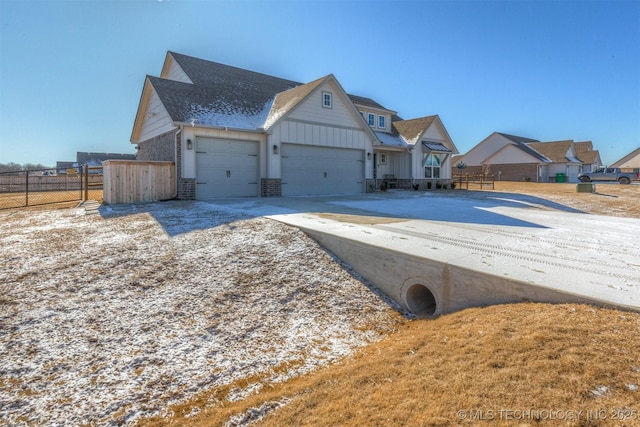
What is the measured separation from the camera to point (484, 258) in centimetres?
448

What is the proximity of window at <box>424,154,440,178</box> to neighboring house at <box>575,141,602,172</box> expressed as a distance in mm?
35801

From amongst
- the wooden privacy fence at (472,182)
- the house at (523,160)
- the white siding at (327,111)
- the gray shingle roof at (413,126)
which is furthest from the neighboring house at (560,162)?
the white siding at (327,111)

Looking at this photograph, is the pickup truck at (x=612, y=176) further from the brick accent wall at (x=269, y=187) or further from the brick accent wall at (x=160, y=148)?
the brick accent wall at (x=160, y=148)

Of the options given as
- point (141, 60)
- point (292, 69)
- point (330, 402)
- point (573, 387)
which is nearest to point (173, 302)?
point (330, 402)

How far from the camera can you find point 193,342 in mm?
3676

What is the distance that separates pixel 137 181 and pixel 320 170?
25.0 ft

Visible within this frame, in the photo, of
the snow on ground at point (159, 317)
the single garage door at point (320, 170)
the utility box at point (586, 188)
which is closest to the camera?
the snow on ground at point (159, 317)

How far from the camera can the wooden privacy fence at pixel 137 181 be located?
1112cm

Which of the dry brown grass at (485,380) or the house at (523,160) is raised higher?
the house at (523,160)

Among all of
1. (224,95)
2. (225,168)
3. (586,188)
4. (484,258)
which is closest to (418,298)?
(484,258)

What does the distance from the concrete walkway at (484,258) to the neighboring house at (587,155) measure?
50619 mm

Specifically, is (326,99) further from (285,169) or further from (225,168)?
(225,168)

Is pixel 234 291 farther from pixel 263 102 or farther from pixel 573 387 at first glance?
pixel 263 102

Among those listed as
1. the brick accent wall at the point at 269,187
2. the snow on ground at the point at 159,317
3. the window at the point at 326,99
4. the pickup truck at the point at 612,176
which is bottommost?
the snow on ground at the point at 159,317
